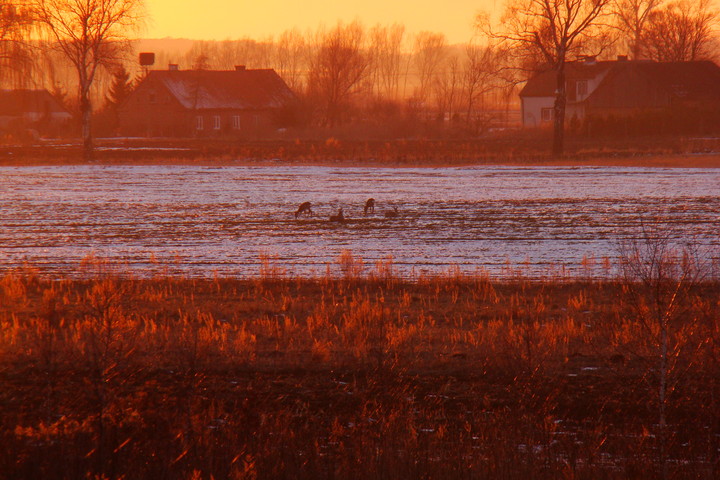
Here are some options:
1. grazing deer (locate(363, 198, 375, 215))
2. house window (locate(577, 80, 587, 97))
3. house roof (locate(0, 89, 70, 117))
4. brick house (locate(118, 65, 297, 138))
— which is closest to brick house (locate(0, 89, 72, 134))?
house roof (locate(0, 89, 70, 117))

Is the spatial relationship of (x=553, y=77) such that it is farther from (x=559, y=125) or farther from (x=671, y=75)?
(x=559, y=125)

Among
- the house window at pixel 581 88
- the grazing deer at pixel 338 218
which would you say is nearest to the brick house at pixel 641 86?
the house window at pixel 581 88

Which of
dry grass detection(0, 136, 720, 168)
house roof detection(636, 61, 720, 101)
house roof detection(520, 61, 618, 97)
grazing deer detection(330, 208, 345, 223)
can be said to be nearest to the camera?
grazing deer detection(330, 208, 345, 223)

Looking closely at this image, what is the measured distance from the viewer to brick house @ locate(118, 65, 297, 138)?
7700cm

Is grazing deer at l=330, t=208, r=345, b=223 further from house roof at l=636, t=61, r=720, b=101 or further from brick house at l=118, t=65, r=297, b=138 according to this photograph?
house roof at l=636, t=61, r=720, b=101

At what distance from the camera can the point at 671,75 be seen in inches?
2817

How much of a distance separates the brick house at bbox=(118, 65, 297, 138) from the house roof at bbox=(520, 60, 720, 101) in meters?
25.1

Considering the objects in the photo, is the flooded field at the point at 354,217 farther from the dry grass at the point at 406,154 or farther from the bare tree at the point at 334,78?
the bare tree at the point at 334,78

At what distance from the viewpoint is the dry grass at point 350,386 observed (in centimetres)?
722

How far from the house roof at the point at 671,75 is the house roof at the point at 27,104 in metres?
57.5

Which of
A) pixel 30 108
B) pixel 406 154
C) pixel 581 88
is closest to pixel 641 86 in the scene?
pixel 581 88

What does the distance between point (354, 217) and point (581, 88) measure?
54908 millimetres

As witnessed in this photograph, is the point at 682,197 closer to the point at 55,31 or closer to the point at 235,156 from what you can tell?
the point at 235,156

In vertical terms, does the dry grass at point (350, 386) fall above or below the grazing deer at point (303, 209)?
below
